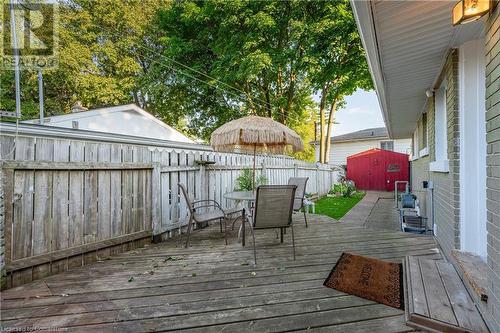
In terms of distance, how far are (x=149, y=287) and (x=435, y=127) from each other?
4.96 meters

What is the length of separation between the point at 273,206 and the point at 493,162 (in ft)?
7.18

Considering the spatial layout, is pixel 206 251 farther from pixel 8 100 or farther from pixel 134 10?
pixel 134 10

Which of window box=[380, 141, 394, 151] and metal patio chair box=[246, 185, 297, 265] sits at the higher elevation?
window box=[380, 141, 394, 151]

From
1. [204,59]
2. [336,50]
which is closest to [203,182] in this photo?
[336,50]

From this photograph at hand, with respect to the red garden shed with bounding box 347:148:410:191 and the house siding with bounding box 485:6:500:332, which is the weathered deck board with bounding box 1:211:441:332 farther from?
the red garden shed with bounding box 347:148:410:191

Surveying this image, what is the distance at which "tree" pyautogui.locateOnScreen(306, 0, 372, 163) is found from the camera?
10992mm

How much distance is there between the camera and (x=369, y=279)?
2713mm

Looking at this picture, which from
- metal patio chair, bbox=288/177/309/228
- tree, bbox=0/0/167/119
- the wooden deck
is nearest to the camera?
the wooden deck

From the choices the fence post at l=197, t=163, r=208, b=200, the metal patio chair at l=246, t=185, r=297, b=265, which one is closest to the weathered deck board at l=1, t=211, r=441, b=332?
the metal patio chair at l=246, t=185, r=297, b=265

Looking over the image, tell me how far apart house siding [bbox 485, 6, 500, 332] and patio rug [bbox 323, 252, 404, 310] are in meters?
0.64

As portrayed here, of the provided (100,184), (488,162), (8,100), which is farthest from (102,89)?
(488,162)

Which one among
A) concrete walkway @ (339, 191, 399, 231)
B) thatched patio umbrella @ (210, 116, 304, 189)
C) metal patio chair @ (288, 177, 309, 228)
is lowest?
concrete walkway @ (339, 191, 399, 231)

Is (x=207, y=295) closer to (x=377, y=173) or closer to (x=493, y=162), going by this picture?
(x=493, y=162)

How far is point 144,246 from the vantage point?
13.2ft
